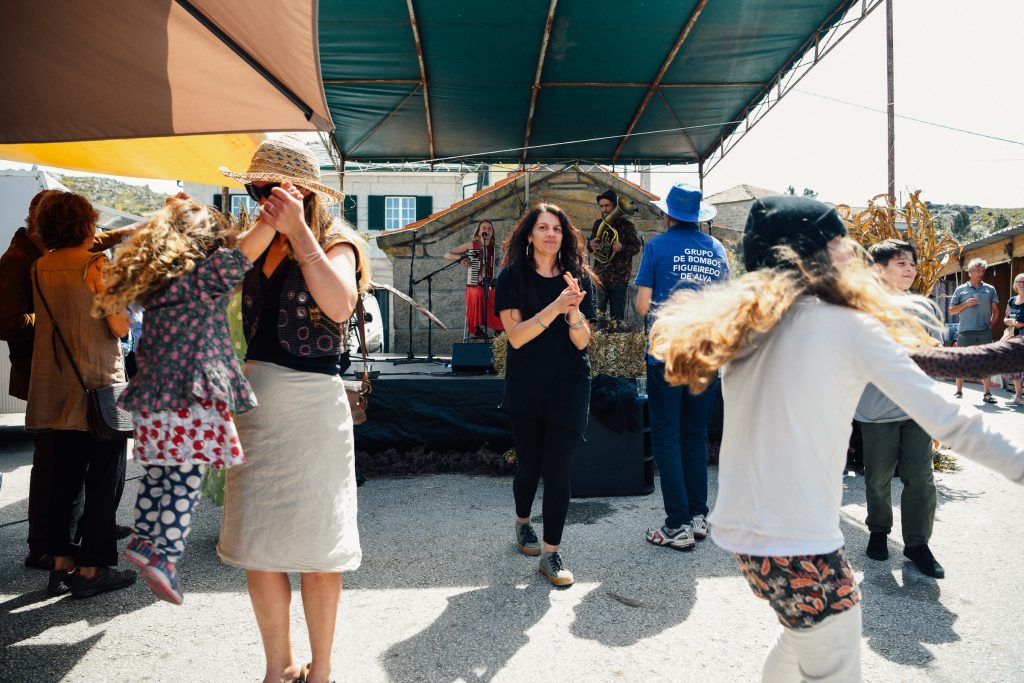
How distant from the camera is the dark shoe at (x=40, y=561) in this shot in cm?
354

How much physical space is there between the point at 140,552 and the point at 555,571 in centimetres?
208

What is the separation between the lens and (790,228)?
177 centimetres

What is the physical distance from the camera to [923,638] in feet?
9.44

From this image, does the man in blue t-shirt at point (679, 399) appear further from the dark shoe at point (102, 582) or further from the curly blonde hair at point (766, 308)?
the dark shoe at point (102, 582)

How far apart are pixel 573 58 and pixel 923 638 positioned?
7.02 m

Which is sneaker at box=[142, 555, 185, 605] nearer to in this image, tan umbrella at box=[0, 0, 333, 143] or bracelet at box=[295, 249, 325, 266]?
bracelet at box=[295, 249, 325, 266]

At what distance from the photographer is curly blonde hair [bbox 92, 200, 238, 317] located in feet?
6.84

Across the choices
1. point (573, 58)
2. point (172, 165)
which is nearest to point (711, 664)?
point (172, 165)

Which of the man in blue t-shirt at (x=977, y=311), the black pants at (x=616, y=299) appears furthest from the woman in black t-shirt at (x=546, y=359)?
the man in blue t-shirt at (x=977, y=311)

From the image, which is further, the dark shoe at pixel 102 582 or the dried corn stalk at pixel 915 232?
the dried corn stalk at pixel 915 232

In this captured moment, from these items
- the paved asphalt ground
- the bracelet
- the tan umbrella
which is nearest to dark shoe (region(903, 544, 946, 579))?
the paved asphalt ground

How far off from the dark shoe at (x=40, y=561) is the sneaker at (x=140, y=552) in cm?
200

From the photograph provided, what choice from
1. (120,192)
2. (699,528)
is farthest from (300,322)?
(120,192)

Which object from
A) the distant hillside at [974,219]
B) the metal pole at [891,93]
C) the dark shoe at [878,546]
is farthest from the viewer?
Result: the distant hillside at [974,219]
